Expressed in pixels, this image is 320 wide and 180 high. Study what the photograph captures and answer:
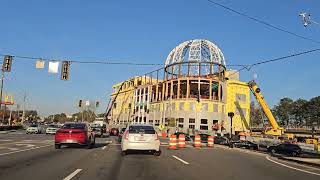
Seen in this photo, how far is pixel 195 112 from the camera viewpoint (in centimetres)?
9062

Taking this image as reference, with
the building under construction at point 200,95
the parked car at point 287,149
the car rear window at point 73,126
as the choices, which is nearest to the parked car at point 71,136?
the car rear window at point 73,126

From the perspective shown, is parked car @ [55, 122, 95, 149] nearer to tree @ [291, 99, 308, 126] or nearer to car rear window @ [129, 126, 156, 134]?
car rear window @ [129, 126, 156, 134]

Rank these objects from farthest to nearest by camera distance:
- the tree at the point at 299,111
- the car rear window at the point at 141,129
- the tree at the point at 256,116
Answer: the tree at the point at 256,116 → the tree at the point at 299,111 → the car rear window at the point at 141,129

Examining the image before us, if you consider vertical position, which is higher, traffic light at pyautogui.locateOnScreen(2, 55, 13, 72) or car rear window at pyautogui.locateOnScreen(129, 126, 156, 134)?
traffic light at pyautogui.locateOnScreen(2, 55, 13, 72)

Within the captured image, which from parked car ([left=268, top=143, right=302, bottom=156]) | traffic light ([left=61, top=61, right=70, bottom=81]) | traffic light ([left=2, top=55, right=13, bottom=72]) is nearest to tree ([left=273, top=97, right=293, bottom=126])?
parked car ([left=268, top=143, right=302, bottom=156])

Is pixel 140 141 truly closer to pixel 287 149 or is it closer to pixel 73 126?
pixel 73 126

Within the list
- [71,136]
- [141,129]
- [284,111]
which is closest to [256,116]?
[284,111]

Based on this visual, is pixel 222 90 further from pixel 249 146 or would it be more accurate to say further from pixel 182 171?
pixel 182 171

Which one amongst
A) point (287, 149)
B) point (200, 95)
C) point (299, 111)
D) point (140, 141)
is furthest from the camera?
point (299, 111)

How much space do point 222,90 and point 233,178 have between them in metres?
85.2

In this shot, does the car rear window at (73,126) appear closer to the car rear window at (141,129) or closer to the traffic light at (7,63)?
the car rear window at (141,129)

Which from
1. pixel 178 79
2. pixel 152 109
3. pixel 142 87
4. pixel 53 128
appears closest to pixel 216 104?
pixel 178 79

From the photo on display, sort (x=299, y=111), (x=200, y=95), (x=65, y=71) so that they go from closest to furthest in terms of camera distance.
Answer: (x=65, y=71)
(x=200, y=95)
(x=299, y=111)

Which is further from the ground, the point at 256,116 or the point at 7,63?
the point at 256,116
